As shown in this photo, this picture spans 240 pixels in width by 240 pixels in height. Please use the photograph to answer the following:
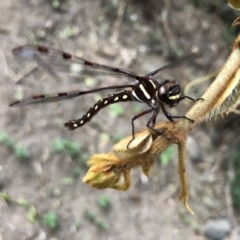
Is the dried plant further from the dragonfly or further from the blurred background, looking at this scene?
the blurred background

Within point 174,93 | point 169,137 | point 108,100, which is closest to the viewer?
point 169,137

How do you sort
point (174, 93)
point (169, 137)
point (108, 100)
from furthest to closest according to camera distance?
point (108, 100) → point (174, 93) → point (169, 137)

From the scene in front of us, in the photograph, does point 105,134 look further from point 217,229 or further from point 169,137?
point 169,137

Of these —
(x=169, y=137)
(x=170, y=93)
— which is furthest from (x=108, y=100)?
(x=169, y=137)

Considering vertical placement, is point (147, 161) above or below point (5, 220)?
above

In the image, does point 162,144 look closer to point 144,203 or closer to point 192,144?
point 144,203

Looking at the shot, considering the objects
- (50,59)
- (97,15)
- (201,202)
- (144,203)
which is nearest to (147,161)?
(50,59)

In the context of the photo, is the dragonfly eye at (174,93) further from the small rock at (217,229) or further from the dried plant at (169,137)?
the small rock at (217,229)

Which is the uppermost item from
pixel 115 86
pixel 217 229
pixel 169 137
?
pixel 169 137
